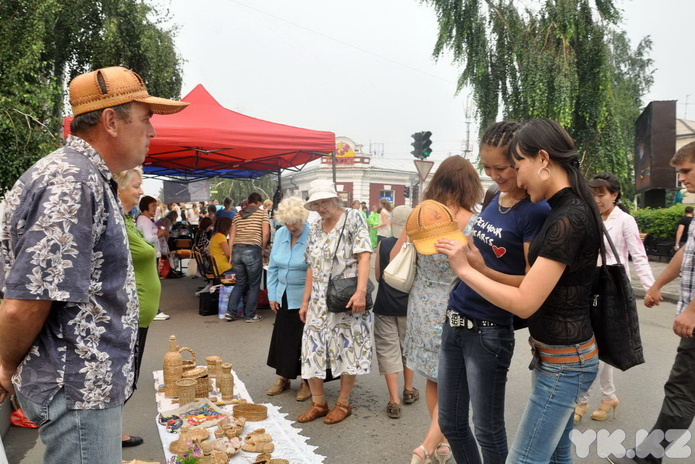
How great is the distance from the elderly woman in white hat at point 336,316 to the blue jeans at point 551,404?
2.05 meters

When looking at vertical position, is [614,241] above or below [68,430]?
above

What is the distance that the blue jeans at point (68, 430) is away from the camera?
1578mm

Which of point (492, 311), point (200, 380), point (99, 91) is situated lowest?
point (200, 380)

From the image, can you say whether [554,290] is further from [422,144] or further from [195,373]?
[422,144]

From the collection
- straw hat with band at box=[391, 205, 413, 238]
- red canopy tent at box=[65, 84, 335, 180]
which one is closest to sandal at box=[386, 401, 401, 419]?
straw hat with band at box=[391, 205, 413, 238]

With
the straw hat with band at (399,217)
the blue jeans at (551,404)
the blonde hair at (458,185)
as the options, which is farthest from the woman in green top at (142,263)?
the blue jeans at (551,404)

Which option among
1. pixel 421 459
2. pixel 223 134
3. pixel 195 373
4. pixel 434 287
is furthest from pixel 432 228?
pixel 223 134

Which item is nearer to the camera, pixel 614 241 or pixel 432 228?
pixel 432 228

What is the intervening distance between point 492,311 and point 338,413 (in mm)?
2166

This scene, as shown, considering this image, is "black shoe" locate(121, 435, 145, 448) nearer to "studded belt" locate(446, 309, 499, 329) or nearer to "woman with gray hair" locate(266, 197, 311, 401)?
"woman with gray hair" locate(266, 197, 311, 401)

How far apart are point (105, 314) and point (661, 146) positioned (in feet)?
57.4

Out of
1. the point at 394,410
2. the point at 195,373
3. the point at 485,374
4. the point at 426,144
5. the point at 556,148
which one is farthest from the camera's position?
the point at 426,144

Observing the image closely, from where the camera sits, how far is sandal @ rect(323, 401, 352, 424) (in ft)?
13.4

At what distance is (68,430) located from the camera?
159 cm
